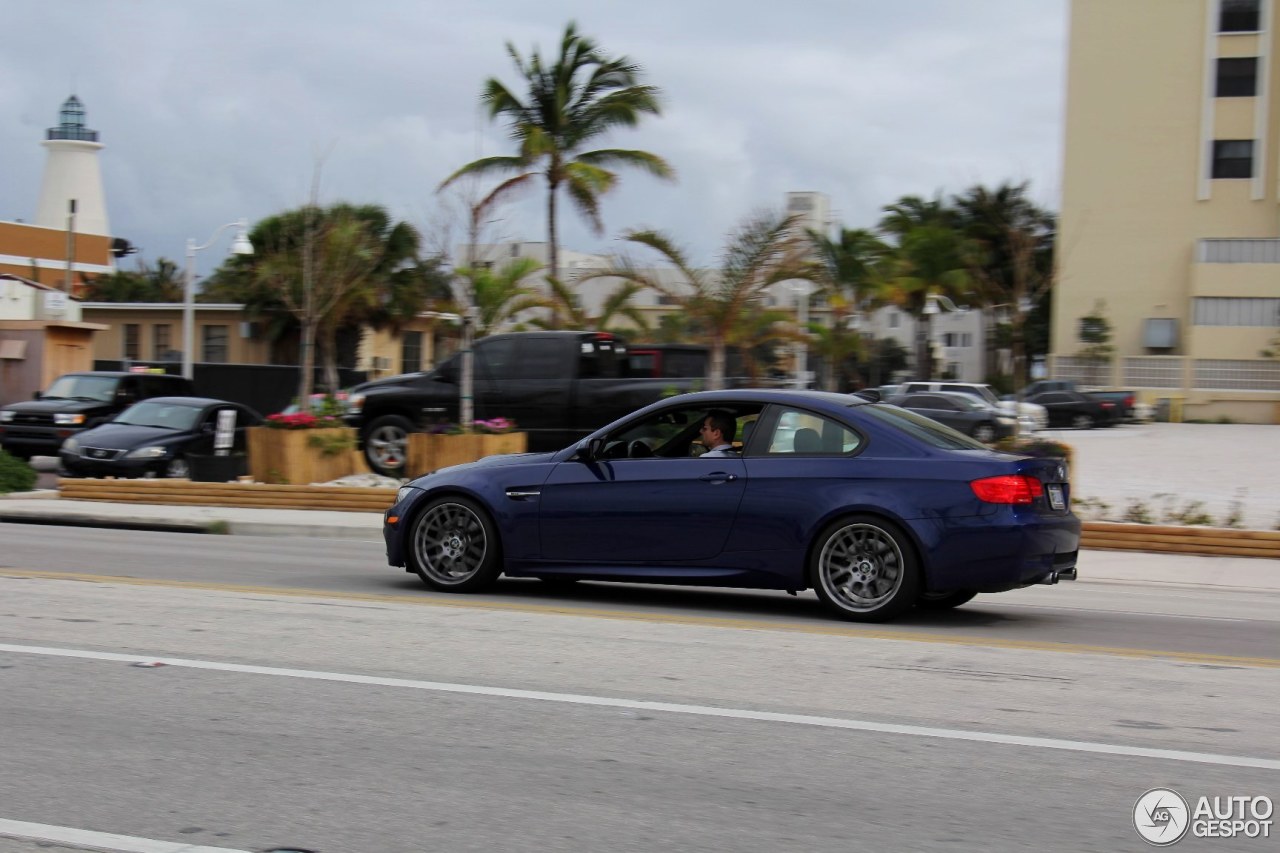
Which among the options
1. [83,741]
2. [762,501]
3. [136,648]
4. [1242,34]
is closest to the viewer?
[83,741]

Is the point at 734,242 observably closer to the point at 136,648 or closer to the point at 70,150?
the point at 136,648

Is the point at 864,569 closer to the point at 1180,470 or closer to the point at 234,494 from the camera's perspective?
the point at 234,494

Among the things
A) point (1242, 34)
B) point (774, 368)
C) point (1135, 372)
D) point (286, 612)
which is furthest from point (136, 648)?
point (1242, 34)

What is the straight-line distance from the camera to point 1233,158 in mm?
55219

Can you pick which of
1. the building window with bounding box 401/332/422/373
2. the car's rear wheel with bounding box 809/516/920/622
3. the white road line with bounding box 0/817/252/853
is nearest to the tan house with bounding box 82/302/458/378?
the building window with bounding box 401/332/422/373

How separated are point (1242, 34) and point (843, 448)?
5383 cm

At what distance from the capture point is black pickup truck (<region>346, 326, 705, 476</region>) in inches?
734

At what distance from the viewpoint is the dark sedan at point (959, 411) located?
33.9 metres

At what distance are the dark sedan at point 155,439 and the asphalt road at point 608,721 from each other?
1106 cm

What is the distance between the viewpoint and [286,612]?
8.98 meters

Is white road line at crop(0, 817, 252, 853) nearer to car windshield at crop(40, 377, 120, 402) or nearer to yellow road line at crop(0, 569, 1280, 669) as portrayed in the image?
yellow road line at crop(0, 569, 1280, 669)

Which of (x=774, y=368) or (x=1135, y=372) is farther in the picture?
(x=1135, y=372)

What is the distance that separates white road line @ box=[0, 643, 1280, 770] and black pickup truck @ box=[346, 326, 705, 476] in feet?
36.8

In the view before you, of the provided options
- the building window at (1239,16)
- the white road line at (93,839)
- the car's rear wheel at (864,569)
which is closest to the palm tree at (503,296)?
the car's rear wheel at (864,569)
